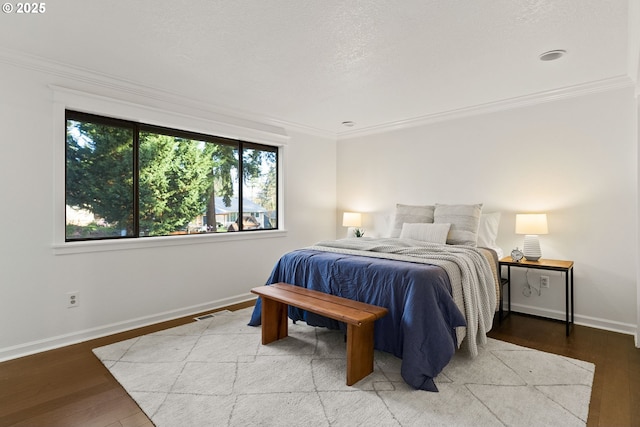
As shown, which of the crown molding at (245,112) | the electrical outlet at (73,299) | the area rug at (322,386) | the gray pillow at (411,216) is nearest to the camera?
the area rug at (322,386)

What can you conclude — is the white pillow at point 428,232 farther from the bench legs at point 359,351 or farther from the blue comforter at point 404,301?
the bench legs at point 359,351

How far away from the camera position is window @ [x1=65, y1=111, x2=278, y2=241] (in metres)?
3.15

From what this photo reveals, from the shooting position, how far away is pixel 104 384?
228 centimetres

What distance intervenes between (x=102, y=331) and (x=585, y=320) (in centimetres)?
463

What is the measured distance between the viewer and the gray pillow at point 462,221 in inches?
145

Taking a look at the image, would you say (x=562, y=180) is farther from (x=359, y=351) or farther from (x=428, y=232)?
(x=359, y=351)

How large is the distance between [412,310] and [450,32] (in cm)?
191

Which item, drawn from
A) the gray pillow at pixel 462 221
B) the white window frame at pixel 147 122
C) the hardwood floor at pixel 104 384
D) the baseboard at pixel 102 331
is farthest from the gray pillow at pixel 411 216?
the baseboard at pixel 102 331

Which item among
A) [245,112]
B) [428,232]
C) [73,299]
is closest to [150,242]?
[73,299]

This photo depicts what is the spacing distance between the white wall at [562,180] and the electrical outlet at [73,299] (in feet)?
12.9

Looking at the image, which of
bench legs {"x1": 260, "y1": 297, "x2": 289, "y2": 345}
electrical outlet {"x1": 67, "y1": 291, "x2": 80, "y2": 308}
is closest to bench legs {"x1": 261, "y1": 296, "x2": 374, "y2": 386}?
bench legs {"x1": 260, "y1": 297, "x2": 289, "y2": 345}

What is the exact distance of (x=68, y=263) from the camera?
2.96 m

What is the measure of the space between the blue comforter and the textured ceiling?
166cm

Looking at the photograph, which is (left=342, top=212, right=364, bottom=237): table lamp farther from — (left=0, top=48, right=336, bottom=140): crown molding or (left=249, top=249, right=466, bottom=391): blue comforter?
(left=249, top=249, right=466, bottom=391): blue comforter
